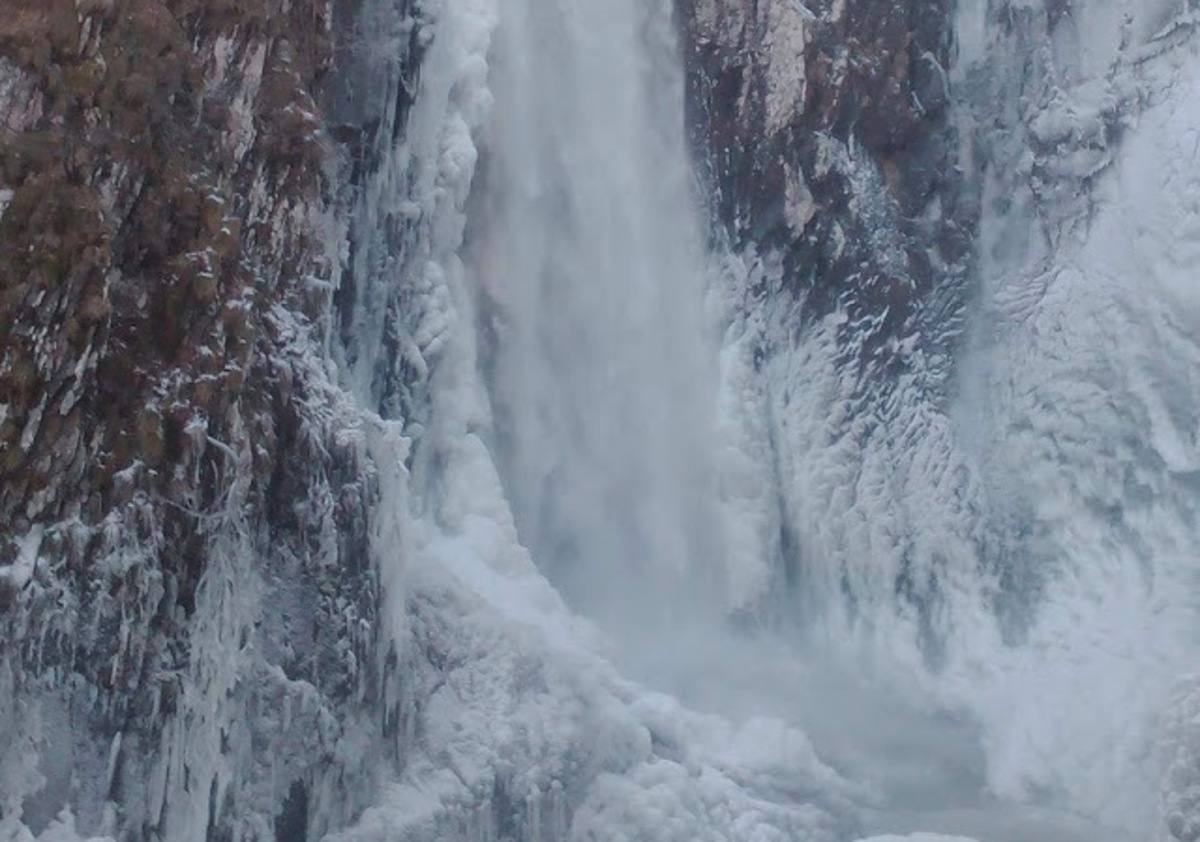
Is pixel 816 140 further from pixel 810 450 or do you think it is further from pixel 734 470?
pixel 734 470

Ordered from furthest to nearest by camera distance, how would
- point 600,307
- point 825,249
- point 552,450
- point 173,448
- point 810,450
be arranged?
point 825,249 → point 810,450 → point 600,307 → point 552,450 → point 173,448

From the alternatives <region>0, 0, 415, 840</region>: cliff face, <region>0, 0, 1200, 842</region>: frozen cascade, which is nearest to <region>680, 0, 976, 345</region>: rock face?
<region>0, 0, 1200, 842</region>: frozen cascade

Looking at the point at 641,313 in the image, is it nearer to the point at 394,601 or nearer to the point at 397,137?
the point at 397,137

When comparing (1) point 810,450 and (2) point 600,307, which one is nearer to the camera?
(2) point 600,307

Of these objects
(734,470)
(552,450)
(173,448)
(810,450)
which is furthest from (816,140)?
(173,448)

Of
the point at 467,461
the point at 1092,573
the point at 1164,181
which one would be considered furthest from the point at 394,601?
the point at 1164,181

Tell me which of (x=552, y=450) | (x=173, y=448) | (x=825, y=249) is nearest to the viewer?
(x=173, y=448)

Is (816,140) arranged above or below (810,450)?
above

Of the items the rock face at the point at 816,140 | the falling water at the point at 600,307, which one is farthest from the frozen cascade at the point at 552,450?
the rock face at the point at 816,140

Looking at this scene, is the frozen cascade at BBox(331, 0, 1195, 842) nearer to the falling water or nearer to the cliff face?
the falling water
